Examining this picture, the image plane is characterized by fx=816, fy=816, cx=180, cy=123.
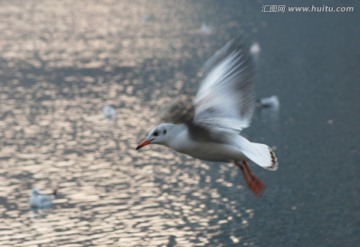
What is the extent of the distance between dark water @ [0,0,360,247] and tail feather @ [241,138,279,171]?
649 centimetres

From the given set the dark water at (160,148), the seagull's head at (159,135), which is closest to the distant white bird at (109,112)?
the dark water at (160,148)

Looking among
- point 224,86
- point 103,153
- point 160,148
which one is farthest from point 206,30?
point 224,86

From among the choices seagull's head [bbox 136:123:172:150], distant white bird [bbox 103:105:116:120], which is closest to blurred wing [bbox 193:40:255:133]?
seagull's head [bbox 136:123:172:150]

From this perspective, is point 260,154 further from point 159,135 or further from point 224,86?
point 159,135

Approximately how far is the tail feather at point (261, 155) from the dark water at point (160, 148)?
6488 millimetres

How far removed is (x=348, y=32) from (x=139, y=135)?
29957 mm

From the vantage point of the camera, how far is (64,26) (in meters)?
69.6

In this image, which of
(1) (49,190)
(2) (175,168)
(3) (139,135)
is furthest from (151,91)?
(1) (49,190)

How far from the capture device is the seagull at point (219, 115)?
15172mm

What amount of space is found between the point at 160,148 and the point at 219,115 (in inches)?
670

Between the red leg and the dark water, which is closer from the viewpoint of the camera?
the red leg

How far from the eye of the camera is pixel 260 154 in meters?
15.5

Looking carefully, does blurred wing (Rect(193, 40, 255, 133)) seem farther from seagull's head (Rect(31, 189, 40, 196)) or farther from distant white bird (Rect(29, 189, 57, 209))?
seagull's head (Rect(31, 189, 40, 196))

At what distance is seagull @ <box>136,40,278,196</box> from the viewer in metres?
15.2
